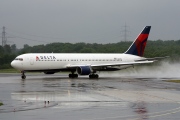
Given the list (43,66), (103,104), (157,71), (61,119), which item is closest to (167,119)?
(61,119)

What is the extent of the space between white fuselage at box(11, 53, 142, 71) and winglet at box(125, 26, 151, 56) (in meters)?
1.42

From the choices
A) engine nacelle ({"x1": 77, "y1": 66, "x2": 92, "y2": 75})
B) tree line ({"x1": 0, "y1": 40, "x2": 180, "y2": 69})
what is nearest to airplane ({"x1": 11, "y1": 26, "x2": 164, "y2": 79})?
engine nacelle ({"x1": 77, "y1": 66, "x2": 92, "y2": 75})

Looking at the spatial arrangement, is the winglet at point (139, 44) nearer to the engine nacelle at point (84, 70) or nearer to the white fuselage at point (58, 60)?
the white fuselage at point (58, 60)

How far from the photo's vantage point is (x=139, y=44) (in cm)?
6269

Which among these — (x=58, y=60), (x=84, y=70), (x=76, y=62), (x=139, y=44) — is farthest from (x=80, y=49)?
(x=84, y=70)

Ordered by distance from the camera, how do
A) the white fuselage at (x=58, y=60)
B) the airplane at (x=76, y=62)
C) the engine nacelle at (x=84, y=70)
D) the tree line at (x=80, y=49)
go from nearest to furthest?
the white fuselage at (x=58, y=60)
the airplane at (x=76, y=62)
the engine nacelle at (x=84, y=70)
the tree line at (x=80, y=49)

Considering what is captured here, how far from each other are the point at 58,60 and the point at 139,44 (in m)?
14.5

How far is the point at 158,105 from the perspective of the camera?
21.5 meters

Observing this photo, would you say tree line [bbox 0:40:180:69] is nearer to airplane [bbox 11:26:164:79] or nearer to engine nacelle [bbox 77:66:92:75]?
airplane [bbox 11:26:164:79]

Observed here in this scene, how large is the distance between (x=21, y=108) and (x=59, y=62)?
34.7 m

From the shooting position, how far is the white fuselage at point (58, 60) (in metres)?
51.9

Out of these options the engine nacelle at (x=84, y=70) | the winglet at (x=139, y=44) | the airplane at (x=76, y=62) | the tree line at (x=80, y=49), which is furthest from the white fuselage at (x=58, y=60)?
the tree line at (x=80, y=49)

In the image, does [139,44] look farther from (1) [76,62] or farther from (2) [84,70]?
(2) [84,70]

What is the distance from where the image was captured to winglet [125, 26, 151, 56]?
6231 cm
